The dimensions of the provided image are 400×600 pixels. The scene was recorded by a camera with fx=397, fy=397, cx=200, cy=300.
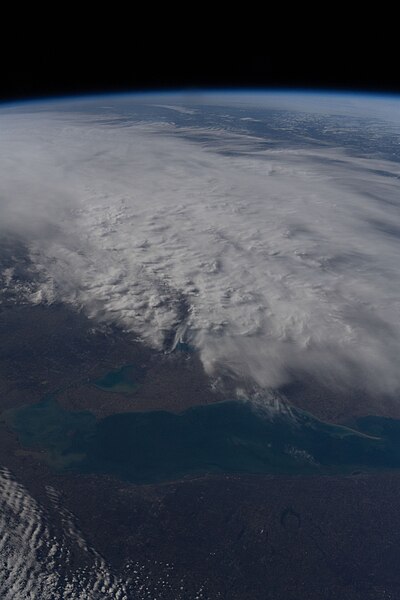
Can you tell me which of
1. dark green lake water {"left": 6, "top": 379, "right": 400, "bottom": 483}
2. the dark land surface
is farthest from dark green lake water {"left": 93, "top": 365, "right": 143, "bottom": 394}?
dark green lake water {"left": 6, "top": 379, "right": 400, "bottom": 483}

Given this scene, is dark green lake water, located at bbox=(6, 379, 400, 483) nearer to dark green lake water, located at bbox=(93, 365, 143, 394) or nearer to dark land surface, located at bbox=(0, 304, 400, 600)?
dark land surface, located at bbox=(0, 304, 400, 600)

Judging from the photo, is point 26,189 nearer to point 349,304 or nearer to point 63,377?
point 63,377

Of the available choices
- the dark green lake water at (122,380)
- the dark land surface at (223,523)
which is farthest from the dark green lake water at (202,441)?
the dark green lake water at (122,380)

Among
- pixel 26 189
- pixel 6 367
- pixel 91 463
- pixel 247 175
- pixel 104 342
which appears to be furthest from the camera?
pixel 247 175

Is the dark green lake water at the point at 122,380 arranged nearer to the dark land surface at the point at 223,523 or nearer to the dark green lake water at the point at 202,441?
the dark land surface at the point at 223,523

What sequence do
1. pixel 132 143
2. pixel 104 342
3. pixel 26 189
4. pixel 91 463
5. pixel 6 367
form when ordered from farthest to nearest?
1. pixel 132 143
2. pixel 26 189
3. pixel 104 342
4. pixel 6 367
5. pixel 91 463

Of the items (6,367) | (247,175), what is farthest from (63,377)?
Result: (247,175)

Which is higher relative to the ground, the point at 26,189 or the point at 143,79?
the point at 143,79
